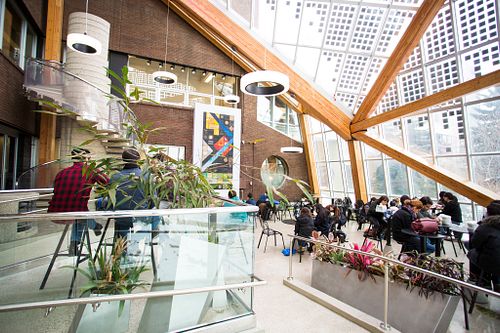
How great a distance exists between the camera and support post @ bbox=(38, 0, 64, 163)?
749 cm

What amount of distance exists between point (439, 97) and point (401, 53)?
5.63 ft

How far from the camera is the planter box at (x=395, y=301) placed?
7.60ft

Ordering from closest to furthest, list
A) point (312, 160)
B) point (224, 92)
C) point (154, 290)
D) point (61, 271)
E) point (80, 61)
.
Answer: point (61, 271) → point (154, 290) → point (80, 61) → point (224, 92) → point (312, 160)

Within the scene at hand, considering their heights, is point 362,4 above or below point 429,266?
above

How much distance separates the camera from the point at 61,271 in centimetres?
172

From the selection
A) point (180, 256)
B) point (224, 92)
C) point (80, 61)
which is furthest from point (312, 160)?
point (180, 256)

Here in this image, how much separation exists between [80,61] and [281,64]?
Answer: 657cm

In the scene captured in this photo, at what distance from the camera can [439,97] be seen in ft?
21.8

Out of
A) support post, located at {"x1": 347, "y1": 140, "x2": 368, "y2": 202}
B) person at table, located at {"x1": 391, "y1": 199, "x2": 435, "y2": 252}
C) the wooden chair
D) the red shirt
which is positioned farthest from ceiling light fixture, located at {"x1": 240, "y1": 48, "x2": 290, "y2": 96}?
support post, located at {"x1": 347, "y1": 140, "x2": 368, "y2": 202}

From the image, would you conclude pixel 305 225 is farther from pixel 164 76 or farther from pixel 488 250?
pixel 164 76

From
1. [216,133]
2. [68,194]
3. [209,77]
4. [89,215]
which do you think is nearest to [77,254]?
[89,215]

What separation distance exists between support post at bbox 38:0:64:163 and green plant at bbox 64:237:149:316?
7477 mm

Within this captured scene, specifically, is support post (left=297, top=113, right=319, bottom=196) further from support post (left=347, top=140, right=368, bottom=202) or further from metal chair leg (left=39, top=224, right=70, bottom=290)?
metal chair leg (left=39, top=224, right=70, bottom=290)

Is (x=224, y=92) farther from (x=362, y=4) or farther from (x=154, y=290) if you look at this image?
(x=154, y=290)
